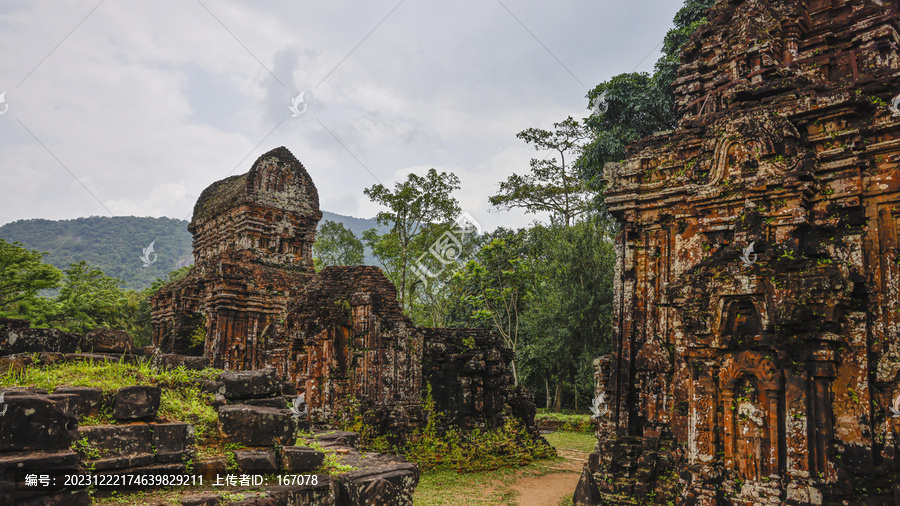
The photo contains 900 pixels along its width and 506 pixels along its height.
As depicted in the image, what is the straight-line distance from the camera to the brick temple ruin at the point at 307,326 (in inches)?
484

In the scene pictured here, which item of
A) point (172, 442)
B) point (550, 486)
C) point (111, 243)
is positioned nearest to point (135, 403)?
point (172, 442)

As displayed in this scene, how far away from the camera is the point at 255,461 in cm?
397

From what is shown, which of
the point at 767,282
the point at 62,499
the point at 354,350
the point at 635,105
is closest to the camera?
the point at 62,499

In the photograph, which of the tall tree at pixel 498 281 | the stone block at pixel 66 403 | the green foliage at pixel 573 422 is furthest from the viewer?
the tall tree at pixel 498 281

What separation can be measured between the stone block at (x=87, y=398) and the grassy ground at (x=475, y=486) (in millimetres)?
6328

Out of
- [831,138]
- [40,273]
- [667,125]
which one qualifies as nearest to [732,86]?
[831,138]

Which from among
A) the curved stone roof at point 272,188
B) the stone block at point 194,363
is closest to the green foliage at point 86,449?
the stone block at point 194,363

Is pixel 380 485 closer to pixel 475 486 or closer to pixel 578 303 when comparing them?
pixel 475 486

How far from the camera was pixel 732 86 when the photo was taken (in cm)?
816

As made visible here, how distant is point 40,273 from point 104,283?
41.1ft

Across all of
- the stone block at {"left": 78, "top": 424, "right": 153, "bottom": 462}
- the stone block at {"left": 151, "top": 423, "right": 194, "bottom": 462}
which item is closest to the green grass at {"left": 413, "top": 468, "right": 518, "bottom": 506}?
the stone block at {"left": 151, "top": 423, "right": 194, "bottom": 462}

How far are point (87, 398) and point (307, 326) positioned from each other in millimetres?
8596

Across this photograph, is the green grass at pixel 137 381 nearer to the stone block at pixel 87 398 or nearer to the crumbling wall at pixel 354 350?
the stone block at pixel 87 398

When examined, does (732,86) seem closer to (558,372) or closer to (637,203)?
(637,203)
